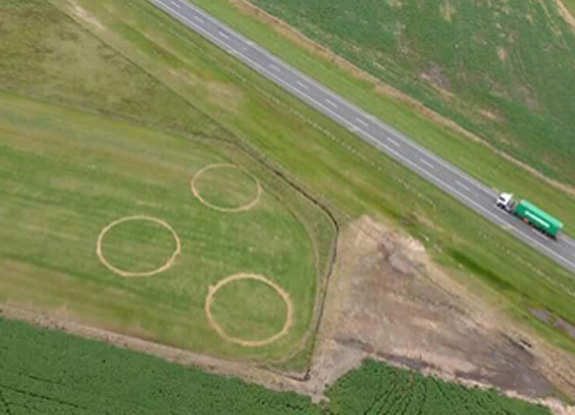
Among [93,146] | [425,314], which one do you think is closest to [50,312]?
[93,146]

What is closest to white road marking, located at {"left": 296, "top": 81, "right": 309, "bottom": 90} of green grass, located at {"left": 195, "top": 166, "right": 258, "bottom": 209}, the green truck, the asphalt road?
the asphalt road

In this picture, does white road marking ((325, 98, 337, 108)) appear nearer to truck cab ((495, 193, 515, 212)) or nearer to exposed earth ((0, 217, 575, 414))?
truck cab ((495, 193, 515, 212))

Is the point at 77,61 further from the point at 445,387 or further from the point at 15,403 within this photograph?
the point at 445,387

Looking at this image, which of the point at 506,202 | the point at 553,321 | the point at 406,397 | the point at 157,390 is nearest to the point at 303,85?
the point at 506,202

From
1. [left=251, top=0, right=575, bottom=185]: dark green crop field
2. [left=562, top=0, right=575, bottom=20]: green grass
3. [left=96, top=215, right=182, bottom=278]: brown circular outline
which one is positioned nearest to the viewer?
[left=96, top=215, right=182, bottom=278]: brown circular outline

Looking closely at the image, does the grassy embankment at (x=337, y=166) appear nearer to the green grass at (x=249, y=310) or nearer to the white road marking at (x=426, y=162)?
the white road marking at (x=426, y=162)

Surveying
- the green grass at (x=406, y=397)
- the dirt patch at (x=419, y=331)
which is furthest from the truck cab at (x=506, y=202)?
the green grass at (x=406, y=397)
